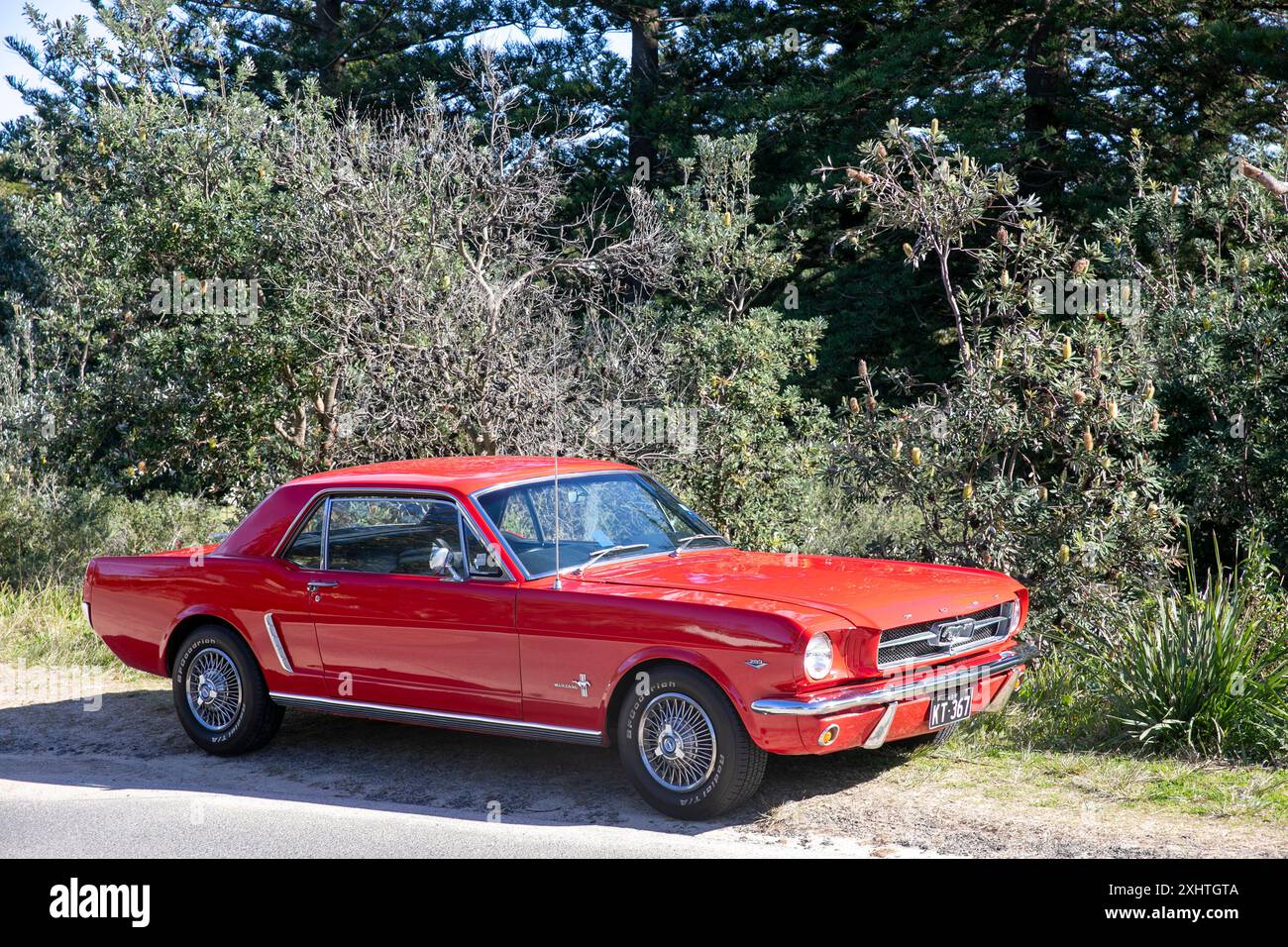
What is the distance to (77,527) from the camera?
14.9 metres

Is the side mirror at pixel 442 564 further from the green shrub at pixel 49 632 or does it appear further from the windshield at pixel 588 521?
the green shrub at pixel 49 632

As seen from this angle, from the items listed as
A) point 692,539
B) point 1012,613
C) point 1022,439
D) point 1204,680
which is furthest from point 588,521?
point 1022,439

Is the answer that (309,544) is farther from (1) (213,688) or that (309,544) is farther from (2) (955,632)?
(2) (955,632)

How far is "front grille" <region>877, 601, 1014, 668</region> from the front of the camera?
638 cm

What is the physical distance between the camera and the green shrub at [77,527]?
1419cm

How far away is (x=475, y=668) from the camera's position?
6.92 meters

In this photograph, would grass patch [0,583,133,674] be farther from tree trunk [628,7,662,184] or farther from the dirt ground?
tree trunk [628,7,662,184]

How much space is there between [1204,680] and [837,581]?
2283mm

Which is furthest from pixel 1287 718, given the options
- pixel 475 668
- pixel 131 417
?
pixel 131 417

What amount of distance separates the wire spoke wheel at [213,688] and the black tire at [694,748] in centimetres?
274

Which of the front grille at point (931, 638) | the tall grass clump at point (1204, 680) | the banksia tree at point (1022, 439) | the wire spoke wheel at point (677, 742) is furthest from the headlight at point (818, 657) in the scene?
the banksia tree at point (1022, 439)

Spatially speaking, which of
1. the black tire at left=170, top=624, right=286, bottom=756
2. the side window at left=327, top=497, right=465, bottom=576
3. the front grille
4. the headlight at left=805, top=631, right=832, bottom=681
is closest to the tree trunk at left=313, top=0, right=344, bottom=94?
the black tire at left=170, top=624, right=286, bottom=756

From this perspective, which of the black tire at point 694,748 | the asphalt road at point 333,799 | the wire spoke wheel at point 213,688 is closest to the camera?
the asphalt road at point 333,799
